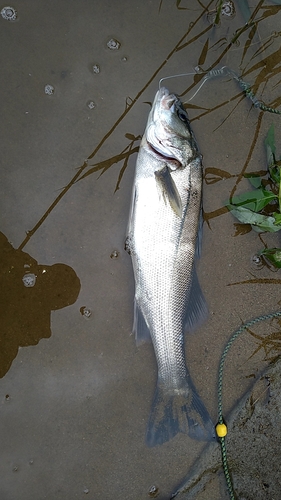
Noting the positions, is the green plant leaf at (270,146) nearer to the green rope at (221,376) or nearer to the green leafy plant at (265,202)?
the green leafy plant at (265,202)

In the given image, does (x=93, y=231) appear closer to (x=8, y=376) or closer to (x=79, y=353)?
(x=79, y=353)

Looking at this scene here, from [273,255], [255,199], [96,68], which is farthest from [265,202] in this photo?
[96,68]

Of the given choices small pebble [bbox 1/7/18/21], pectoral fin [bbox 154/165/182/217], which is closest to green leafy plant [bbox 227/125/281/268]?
pectoral fin [bbox 154/165/182/217]

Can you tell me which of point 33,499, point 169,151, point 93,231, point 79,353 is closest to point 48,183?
point 93,231

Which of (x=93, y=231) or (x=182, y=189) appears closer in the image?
(x=182, y=189)

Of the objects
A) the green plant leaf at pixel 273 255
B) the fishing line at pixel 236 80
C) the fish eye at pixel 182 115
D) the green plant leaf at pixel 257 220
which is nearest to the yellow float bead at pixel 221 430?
the green plant leaf at pixel 273 255

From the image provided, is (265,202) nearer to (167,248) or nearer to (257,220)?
(257,220)

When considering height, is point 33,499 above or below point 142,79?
below

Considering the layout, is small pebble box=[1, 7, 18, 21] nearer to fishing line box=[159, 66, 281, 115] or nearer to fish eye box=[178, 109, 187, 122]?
fishing line box=[159, 66, 281, 115]
